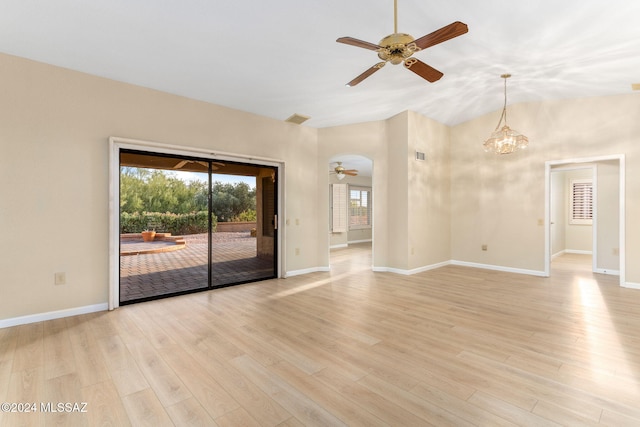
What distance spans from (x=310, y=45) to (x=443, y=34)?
1.54 meters

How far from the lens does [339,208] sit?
10.5m

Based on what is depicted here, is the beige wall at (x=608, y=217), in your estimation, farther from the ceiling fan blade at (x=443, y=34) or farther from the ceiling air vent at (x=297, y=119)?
the ceiling air vent at (x=297, y=119)

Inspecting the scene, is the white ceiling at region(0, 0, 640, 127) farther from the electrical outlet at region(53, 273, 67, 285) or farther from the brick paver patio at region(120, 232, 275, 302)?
the electrical outlet at region(53, 273, 67, 285)

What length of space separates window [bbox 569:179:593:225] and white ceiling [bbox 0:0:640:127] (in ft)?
14.4

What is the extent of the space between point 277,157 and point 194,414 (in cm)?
441

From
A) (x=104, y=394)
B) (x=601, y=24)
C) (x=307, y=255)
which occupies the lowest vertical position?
(x=104, y=394)

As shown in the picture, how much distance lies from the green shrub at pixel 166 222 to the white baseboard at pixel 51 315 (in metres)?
0.99

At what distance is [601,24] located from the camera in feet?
10.5

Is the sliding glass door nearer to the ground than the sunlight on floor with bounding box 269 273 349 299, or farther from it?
farther from it

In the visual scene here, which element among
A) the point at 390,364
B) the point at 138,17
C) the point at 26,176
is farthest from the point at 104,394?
the point at 138,17

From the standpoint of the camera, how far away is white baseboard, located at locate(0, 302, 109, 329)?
3.26 meters

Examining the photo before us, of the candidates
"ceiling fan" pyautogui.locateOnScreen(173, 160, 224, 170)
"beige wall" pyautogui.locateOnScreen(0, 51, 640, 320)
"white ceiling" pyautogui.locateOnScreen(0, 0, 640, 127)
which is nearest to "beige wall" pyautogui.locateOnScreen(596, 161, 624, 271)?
"beige wall" pyautogui.locateOnScreen(0, 51, 640, 320)

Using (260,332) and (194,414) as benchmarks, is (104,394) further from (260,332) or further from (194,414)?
(260,332)

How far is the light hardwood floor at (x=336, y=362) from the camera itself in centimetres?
187
